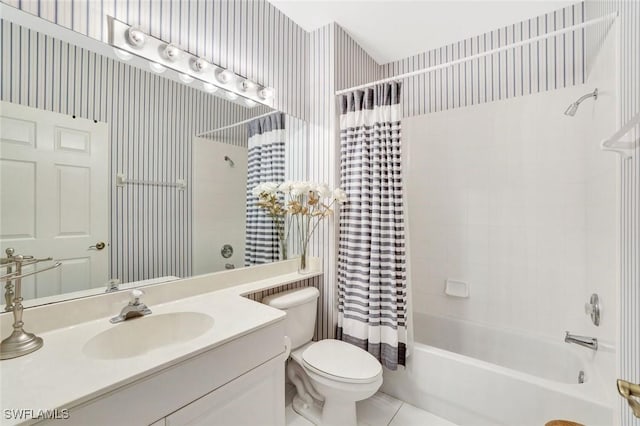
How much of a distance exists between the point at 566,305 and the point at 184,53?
2845mm

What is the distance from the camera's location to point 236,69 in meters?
1.68

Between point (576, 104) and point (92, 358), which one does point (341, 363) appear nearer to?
point (92, 358)

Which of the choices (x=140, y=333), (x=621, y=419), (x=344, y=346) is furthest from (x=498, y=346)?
(x=140, y=333)

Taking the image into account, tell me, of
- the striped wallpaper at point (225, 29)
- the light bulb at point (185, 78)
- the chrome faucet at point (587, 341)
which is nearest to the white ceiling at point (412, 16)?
the striped wallpaper at point (225, 29)

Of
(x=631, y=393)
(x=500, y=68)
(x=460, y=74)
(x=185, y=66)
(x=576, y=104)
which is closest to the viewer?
Answer: (x=631, y=393)

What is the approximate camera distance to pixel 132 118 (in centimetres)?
125

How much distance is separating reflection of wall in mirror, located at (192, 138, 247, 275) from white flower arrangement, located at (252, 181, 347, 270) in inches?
6.6

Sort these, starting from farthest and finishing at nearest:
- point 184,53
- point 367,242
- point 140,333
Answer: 1. point 367,242
2. point 184,53
3. point 140,333

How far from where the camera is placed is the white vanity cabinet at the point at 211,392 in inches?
29.0

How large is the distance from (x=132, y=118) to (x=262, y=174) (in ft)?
2.61

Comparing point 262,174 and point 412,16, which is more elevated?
point 412,16

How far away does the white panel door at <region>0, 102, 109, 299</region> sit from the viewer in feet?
3.13

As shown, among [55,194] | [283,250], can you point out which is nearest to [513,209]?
[283,250]

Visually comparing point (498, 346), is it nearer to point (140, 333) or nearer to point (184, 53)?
point (140, 333)
